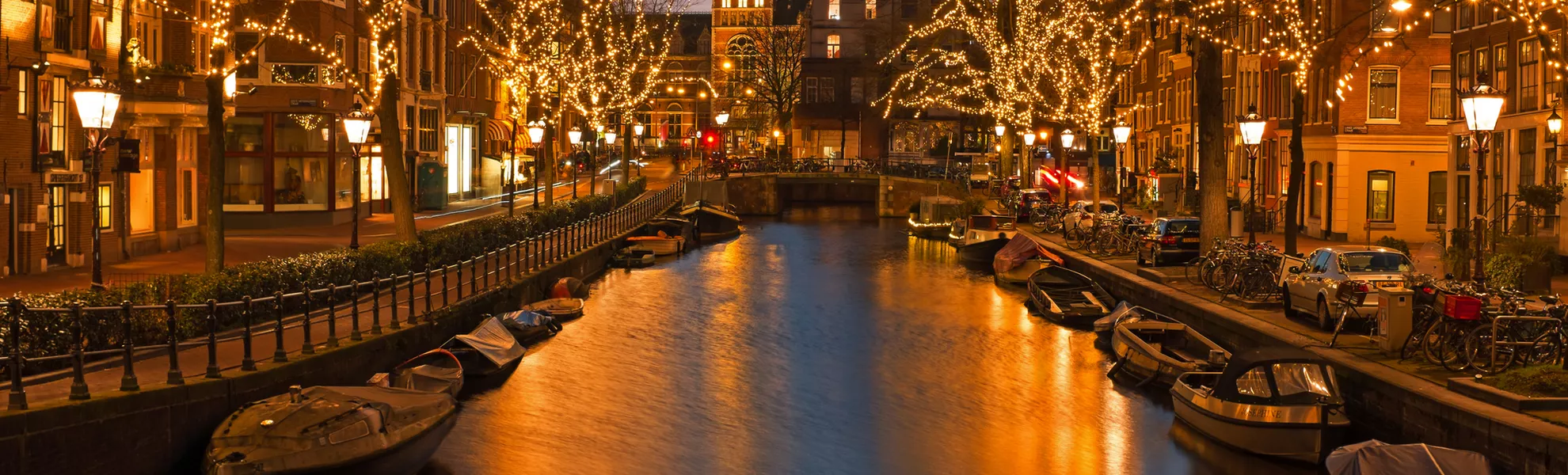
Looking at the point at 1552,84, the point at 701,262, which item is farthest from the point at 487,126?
the point at 1552,84

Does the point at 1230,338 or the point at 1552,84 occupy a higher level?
the point at 1552,84

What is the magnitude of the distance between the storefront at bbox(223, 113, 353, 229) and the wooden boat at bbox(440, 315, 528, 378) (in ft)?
71.3

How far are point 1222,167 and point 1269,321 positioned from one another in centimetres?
925

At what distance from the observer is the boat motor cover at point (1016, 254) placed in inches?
1832

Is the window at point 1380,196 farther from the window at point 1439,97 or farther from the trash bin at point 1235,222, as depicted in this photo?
the trash bin at point 1235,222

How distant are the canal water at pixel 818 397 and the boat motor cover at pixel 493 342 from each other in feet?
1.51

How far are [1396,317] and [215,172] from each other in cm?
1838

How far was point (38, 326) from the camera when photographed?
58.2ft

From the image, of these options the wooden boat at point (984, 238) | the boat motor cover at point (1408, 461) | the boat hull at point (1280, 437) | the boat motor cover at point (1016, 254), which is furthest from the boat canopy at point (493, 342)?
the wooden boat at point (984, 238)

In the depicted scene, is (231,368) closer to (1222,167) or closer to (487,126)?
(1222,167)

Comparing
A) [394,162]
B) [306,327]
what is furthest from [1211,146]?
[306,327]

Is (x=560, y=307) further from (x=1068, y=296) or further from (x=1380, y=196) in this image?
(x=1380, y=196)

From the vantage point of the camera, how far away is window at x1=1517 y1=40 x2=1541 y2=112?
36.1 metres

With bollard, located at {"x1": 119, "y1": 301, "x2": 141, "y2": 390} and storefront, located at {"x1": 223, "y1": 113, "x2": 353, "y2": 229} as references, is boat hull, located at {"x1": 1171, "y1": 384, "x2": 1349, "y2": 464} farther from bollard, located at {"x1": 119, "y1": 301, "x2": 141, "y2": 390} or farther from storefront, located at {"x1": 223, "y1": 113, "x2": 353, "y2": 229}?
storefront, located at {"x1": 223, "y1": 113, "x2": 353, "y2": 229}
